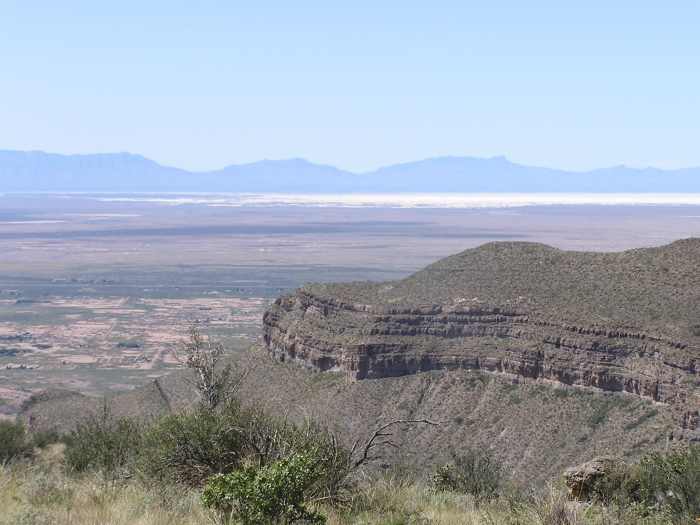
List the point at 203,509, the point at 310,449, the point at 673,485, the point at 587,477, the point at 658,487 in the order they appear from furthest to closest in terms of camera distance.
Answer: the point at 587,477
the point at 658,487
the point at 673,485
the point at 310,449
the point at 203,509

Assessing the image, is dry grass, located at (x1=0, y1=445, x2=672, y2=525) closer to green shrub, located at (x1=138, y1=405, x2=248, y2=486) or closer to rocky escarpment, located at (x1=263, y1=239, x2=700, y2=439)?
green shrub, located at (x1=138, y1=405, x2=248, y2=486)

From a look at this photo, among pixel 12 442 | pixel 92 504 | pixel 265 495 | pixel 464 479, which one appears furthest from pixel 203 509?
pixel 12 442

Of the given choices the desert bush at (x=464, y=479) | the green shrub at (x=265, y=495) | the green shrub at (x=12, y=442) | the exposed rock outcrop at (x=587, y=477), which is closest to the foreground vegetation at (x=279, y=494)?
the green shrub at (x=265, y=495)

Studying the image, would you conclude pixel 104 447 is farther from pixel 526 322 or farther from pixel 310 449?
pixel 526 322

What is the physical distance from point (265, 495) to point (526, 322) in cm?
4099

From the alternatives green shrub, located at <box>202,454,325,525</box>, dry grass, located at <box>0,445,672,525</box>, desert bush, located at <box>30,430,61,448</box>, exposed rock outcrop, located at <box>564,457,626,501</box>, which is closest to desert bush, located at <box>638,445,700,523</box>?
exposed rock outcrop, located at <box>564,457,626,501</box>

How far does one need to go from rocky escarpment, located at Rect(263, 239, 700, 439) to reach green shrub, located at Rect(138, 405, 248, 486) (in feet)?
87.4

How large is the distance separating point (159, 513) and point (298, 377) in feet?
149

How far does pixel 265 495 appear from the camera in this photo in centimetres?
1452

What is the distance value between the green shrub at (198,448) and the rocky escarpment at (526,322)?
26.6 metres

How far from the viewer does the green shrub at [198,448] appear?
62.2 ft

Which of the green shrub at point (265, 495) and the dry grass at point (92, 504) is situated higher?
the green shrub at point (265, 495)

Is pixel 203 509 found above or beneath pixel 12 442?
above

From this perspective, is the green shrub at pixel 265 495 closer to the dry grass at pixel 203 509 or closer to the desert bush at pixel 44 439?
the dry grass at pixel 203 509
